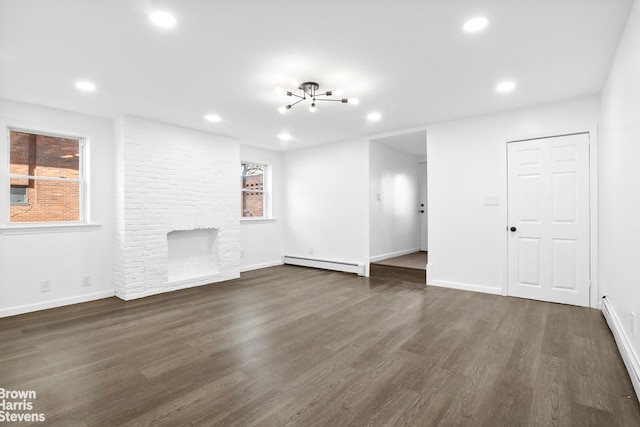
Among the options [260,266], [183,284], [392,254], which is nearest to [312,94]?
[183,284]

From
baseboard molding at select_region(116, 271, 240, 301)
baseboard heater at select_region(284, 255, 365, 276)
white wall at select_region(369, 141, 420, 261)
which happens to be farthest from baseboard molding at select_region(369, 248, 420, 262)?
baseboard molding at select_region(116, 271, 240, 301)

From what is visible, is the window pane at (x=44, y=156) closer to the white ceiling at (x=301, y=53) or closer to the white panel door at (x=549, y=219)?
the white ceiling at (x=301, y=53)

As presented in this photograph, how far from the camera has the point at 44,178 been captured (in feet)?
13.3

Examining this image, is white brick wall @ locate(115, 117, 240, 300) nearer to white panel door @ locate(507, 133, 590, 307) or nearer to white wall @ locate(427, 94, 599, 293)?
white wall @ locate(427, 94, 599, 293)

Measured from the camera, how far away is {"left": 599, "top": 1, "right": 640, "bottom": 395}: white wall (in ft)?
6.98

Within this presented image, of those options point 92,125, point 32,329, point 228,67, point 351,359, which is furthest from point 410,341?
point 92,125

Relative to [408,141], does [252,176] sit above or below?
below

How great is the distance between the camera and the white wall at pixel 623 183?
2127 millimetres

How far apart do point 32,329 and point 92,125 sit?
271 centimetres

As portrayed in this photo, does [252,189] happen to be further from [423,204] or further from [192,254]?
[423,204]

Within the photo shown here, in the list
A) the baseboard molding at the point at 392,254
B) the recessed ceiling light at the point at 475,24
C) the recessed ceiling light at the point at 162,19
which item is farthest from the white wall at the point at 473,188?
the recessed ceiling light at the point at 162,19

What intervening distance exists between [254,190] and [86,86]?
11.9 ft

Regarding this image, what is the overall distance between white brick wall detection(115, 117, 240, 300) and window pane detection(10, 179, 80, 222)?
561 mm

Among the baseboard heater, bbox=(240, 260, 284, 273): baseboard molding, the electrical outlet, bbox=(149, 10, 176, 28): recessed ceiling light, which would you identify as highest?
bbox=(149, 10, 176, 28): recessed ceiling light
